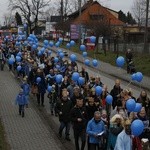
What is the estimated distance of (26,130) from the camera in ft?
48.6

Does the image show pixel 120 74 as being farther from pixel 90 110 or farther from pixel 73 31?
pixel 90 110

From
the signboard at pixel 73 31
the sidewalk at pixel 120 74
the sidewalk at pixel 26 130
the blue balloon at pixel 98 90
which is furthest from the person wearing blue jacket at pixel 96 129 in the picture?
the signboard at pixel 73 31

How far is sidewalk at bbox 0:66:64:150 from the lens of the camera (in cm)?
1303

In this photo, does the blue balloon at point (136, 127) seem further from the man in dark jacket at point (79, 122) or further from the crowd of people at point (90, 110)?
the man in dark jacket at point (79, 122)

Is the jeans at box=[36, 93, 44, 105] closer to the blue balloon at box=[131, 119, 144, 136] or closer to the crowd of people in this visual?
the crowd of people

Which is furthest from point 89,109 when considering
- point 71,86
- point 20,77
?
point 20,77

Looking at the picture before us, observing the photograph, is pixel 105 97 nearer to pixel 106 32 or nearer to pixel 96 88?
pixel 96 88

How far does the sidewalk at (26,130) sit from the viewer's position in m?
13.0

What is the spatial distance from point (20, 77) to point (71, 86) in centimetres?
1257

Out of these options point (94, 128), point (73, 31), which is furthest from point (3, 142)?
point (73, 31)

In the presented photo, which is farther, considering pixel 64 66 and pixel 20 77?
pixel 20 77

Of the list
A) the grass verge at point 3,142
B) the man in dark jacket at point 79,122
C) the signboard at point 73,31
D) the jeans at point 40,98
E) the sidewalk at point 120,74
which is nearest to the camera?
the man in dark jacket at point 79,122

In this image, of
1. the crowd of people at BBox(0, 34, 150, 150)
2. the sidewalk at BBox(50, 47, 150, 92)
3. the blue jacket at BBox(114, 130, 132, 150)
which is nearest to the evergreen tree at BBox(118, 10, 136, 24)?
the sidewalk at BBox(50, 47, 150, 92)

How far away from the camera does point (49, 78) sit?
18.6 meters
